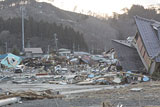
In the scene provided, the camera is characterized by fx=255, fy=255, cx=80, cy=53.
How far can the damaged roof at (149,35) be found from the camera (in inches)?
1020

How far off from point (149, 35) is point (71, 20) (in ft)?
472

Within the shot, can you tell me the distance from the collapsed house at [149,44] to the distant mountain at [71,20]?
294 ft

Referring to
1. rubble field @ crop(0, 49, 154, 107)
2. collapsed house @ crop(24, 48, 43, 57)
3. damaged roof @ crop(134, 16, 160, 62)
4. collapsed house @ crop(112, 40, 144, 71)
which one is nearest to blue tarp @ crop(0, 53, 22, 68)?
rubble field @ crop(0, 49, 154, 107)

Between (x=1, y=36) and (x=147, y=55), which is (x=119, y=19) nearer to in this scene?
(x=1, y=36)

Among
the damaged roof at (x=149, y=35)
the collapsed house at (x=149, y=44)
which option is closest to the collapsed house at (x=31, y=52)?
the collapsed house at (x=149, y=44)

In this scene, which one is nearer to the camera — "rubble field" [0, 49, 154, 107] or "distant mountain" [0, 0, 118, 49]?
"rubble field" [0, 49, 154, 107]

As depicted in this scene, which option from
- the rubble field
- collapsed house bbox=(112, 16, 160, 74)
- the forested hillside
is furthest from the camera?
the forested hillside

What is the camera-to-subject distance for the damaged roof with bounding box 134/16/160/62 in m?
25.9

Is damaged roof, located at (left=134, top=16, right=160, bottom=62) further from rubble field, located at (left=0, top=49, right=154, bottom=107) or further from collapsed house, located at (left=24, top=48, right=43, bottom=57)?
collapsed house, located at (left=24, top=48, right=43, bottom=57)

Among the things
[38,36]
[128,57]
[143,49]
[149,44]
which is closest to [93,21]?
[38,36]

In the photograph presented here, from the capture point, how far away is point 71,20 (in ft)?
557

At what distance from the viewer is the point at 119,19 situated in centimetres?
13888

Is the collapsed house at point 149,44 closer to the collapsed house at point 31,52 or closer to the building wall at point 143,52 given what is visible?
the building wall at point 143,52

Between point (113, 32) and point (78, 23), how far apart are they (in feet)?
91.2
